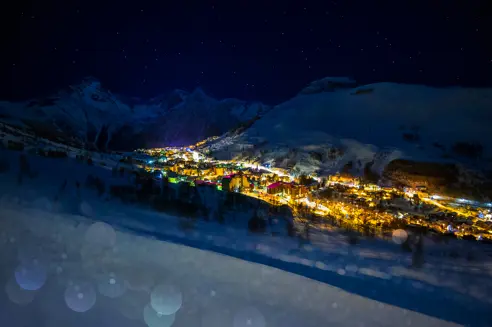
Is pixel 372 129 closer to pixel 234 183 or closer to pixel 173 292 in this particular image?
pixel 234 183

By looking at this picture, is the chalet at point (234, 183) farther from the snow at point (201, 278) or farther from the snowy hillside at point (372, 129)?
the snowy hillside at point (372, 129)

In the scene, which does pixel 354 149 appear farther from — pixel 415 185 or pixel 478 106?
pixel 478 106

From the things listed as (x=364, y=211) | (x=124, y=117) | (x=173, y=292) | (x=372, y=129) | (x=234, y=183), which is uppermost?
(x=124, y=117)

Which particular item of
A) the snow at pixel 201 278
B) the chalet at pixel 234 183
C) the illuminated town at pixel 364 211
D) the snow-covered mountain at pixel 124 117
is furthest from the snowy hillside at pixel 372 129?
the snow-covered mountain at pixel 124 117

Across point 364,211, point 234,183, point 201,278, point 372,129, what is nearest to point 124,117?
point 372,129

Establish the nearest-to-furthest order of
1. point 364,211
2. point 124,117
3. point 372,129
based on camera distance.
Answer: point 364,211, point 372,129, point 124,117
